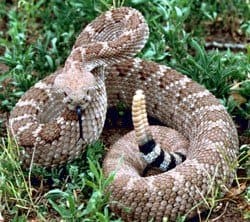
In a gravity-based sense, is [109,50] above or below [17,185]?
above

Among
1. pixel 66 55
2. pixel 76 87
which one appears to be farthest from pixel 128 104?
pixel 76 87

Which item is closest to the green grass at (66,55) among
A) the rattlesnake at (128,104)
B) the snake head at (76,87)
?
the rattlesnake at (128,104)

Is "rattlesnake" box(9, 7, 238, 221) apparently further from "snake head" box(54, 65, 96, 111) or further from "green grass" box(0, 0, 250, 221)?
"green grass" box(0, 0, 250, 221)

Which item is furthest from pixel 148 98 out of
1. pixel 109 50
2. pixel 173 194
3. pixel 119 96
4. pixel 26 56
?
pixel 173 194

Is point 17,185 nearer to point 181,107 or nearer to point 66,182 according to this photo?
point 66,182

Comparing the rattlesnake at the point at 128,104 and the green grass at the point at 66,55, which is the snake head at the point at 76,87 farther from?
the green grass at the point at 66,55

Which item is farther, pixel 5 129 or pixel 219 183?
pixel 5 129

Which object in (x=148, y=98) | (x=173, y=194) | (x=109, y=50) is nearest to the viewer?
(x=173, y=194)

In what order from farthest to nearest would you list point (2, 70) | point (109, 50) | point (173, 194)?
point (2, 70) < point (109, 50) < point (173, 194)

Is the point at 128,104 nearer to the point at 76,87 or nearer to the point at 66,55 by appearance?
the point at 66,55
